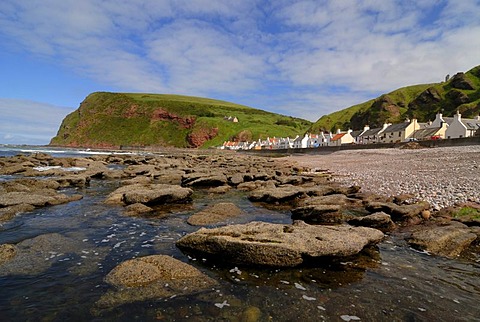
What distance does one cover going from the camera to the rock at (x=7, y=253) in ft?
29.3

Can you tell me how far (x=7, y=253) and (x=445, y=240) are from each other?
46.8 feet

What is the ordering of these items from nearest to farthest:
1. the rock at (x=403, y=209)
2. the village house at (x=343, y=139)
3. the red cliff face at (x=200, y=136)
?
1. the rock at (x=403, y=209)
2. the village house at (x=343, y=139)
3. the red cliff face at (x=200, y=136)

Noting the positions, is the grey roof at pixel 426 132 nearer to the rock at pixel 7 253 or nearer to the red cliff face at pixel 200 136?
the rock at pixel 7 253

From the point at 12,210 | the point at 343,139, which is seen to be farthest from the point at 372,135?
the point at 12,210

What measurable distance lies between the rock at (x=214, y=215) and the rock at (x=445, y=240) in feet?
25.9

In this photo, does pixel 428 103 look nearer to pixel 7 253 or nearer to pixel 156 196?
pixel 156 196

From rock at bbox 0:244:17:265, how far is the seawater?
0.57 metres

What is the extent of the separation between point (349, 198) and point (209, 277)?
39.5ft

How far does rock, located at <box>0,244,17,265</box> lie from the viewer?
29.3ft

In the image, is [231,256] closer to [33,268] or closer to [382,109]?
[33,268]

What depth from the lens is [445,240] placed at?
33.4 feet

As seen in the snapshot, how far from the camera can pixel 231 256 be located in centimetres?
909

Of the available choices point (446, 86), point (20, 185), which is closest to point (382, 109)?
point (446, 86)

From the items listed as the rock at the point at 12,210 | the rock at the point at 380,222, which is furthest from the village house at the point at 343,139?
the rock at the point at 12,210
